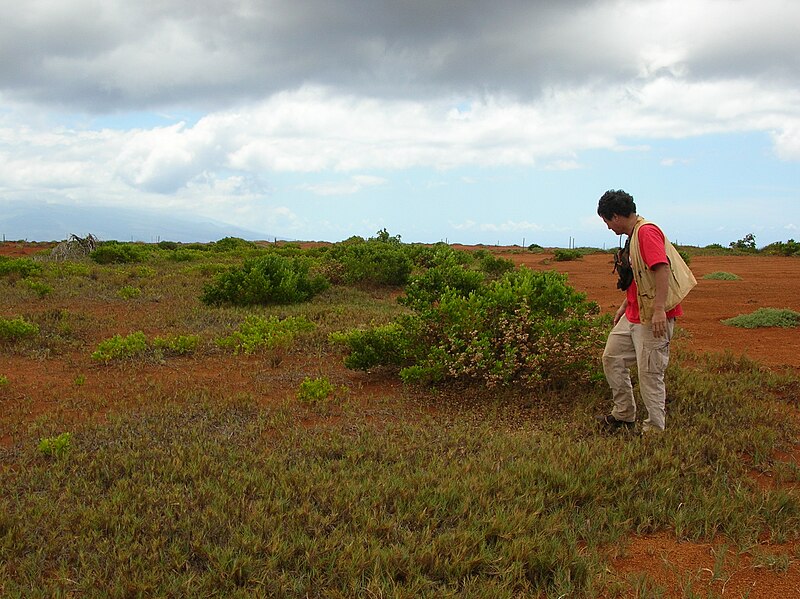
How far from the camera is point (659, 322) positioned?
14.7ft

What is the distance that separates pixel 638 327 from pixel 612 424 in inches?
34.8

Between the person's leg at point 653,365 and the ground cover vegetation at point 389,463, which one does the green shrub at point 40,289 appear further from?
the person's leg at point 653,365

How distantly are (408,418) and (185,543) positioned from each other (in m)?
2.44

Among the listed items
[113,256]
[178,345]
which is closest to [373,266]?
[178,345]

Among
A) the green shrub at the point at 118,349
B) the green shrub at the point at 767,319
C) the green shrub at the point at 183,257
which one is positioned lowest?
the green shrub at the point at 118,349

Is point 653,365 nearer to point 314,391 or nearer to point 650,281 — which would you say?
point 650,281

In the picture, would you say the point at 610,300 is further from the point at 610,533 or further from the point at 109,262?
the point at 109,262

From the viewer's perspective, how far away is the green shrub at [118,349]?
7.07 meters

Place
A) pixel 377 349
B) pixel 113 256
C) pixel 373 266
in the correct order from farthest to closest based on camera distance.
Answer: pixel 113 256 → pixel 373 266 → pixel 377 349

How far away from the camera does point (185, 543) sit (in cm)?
331

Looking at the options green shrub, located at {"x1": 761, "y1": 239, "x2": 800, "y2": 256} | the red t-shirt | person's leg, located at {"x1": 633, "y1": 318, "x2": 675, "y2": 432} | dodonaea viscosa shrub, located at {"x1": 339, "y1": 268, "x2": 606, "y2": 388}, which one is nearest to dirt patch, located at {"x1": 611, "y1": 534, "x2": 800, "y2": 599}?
person's leg, located at {"x1": 633, "y1": 318, "x2": 675, "y2": 432}

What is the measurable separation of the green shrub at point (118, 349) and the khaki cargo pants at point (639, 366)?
17.2ft

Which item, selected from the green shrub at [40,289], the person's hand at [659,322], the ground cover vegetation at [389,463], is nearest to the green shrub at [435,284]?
the ground cover vegetation at [389,463]

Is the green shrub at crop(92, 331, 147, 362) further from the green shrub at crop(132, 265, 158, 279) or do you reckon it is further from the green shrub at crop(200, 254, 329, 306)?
the green shrub at crop(132, 265, 158, 279)
